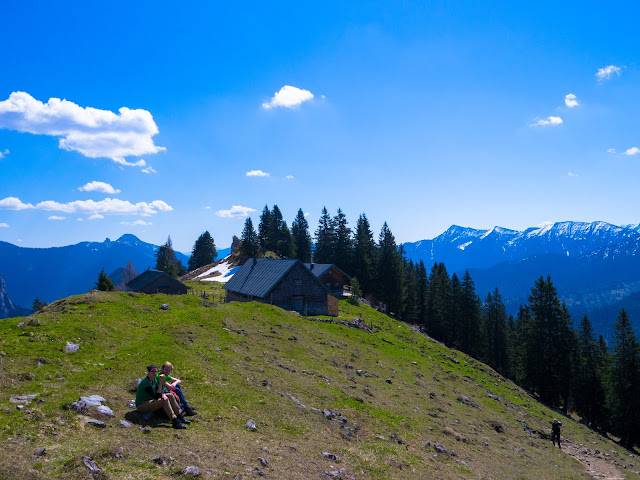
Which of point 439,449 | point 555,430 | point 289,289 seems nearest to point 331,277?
point 289,289

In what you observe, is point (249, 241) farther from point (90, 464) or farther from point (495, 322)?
point (90, 464)

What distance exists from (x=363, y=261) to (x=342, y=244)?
660 cm

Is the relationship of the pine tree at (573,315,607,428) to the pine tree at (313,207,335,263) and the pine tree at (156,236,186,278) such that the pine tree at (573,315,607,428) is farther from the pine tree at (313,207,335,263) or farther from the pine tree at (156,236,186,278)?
the pine tree at (156,236,186,278)

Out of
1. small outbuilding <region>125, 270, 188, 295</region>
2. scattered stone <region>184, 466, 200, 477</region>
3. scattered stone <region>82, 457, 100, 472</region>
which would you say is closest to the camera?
scattered stone <region>82, 457, 100, 472</region>

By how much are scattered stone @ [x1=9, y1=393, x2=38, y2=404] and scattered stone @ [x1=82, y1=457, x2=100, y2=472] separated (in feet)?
13.3

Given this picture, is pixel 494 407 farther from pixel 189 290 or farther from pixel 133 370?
pixel 189 290

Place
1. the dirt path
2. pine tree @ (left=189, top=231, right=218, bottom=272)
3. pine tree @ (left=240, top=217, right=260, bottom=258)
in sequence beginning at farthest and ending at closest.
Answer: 1. pine tree @ (left=189, top=231, right=218, bottom=272)
2. pine tree @ (left=240, top=217, right=260, bottom=258)
3. the dirt path

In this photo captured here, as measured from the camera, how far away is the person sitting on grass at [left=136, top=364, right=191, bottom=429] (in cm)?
1103

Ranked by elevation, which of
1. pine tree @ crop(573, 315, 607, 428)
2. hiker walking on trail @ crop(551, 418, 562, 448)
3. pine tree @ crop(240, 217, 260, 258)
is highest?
Answer: pine tree @ crop(240, 217, 260, 258)

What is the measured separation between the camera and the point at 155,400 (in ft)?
36.7

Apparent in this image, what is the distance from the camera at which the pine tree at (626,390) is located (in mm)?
44875

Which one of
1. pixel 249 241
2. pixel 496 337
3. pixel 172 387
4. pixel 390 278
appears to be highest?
pixel 249 241

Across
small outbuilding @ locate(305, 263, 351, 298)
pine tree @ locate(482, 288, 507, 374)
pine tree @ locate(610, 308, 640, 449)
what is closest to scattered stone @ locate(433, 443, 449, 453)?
pine tree @ locate(610, 308, 640, 449)

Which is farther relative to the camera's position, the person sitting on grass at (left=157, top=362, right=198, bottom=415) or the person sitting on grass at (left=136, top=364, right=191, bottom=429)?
the person sitting on grass at (left=157, top=362, right=198, bottom=415)
